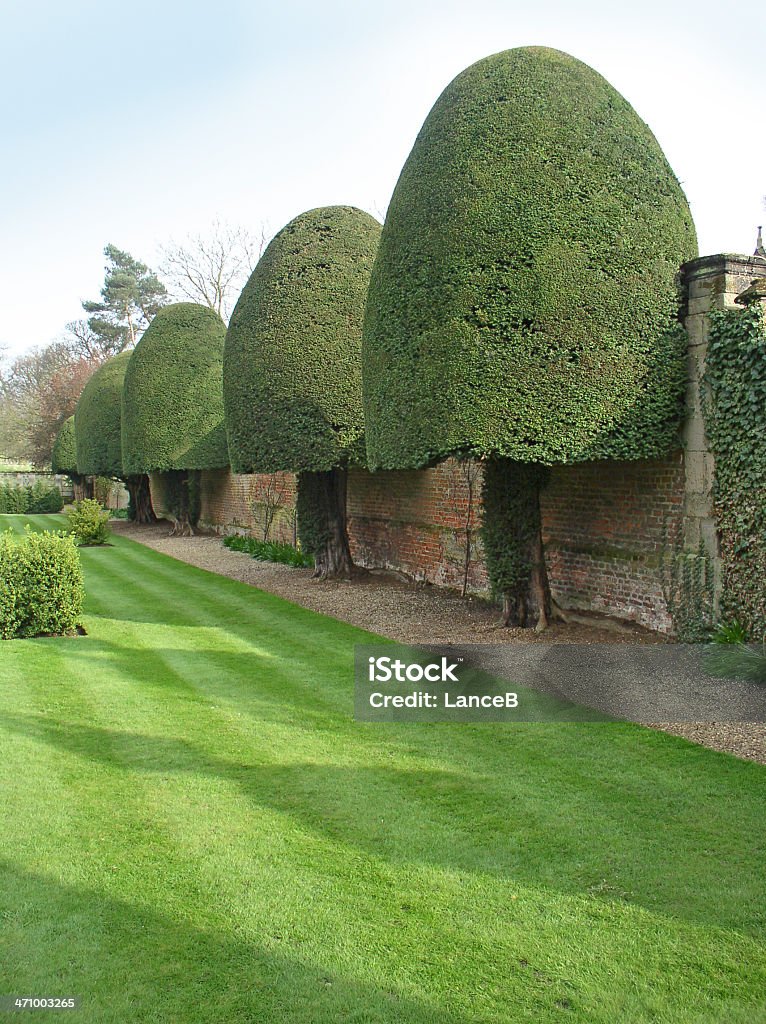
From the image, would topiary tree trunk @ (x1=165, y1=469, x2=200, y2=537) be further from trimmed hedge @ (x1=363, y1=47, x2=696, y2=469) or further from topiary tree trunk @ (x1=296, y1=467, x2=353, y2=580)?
trimmed hedge @ (x1=363, y1=47, x2=696, y2=469)

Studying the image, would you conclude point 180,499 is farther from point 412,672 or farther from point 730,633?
point 730,633

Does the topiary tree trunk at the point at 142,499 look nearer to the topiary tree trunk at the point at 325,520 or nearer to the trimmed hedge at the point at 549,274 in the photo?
the topiary tree trunk at the point at 325,520

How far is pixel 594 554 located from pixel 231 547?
1168cm

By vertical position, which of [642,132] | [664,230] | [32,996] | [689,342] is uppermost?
[642,132]

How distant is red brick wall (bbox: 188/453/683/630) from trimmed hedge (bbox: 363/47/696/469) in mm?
796

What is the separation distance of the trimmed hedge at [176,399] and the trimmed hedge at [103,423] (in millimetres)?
4756

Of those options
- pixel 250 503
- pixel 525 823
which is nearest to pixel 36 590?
pixel 525 823

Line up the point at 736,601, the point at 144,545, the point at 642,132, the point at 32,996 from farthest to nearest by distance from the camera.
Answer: the point at 144,545
the point at 642,132
the point at 736,601
the point at 32,996

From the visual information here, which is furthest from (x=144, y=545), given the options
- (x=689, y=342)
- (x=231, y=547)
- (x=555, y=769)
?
(x=555, y=769)

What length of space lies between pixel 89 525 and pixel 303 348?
37.0ft

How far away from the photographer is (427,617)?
980 centimetres

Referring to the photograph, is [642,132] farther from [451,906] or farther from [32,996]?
[32,996]

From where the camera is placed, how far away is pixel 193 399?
69.9ft

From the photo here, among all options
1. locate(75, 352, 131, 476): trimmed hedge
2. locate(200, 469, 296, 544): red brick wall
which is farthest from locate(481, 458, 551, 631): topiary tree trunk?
locate(75, 352, 131, 476): trimmed hedge
